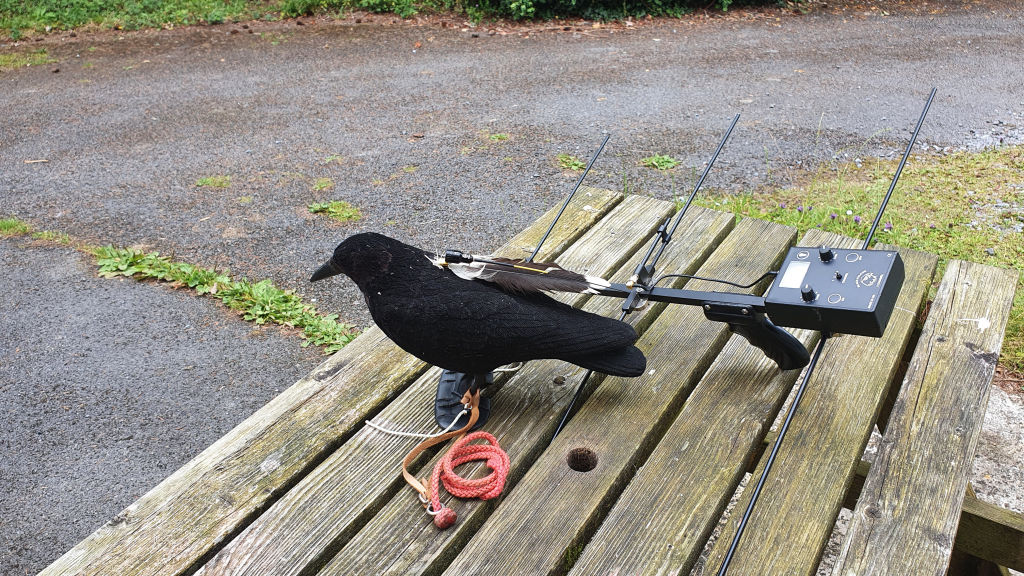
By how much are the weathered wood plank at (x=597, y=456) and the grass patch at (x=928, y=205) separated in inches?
77.7

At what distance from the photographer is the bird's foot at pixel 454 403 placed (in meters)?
1.90

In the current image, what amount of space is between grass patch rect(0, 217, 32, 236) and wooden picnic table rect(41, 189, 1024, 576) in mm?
3473

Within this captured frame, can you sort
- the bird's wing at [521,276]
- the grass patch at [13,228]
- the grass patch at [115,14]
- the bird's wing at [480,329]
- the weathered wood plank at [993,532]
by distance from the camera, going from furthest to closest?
the grass patch at [115,14] → the grass patch at [13,228] → the weathered wood plank at [993,532] → the bird's wing at [521,276] → the bird's wing at [480,329]

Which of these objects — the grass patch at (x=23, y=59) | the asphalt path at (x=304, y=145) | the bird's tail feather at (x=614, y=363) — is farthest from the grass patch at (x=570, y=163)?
the grass patch at (x=23, y=59)

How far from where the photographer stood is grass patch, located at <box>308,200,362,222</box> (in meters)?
4.61

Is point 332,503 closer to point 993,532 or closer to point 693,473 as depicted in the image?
point 693,473

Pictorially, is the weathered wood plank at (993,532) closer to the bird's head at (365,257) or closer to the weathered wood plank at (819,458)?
the weathered wood plank at (819,458)

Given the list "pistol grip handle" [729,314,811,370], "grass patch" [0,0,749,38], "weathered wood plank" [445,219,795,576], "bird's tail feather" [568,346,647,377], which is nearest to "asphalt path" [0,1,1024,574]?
"grass patch" [0,0,749,38]

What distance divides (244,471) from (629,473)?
2.94 feet

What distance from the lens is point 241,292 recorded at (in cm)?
393

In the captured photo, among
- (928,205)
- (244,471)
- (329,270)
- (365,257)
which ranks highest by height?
(365,257)

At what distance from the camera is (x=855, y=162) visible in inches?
202

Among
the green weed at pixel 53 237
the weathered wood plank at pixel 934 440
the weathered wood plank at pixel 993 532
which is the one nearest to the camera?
the weathered wood plank at pixel 934 440

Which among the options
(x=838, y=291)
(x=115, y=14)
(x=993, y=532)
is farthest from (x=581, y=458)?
(x=115, y=14)
